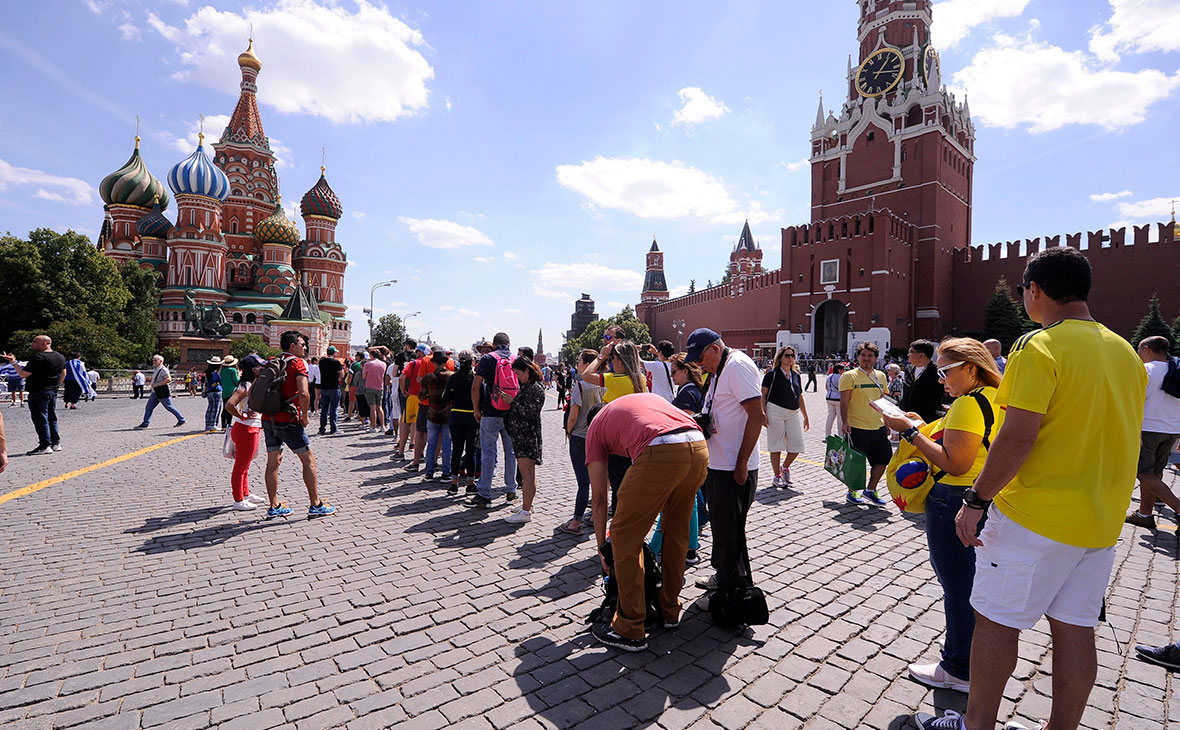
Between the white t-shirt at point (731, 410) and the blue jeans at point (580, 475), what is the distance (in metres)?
1.91

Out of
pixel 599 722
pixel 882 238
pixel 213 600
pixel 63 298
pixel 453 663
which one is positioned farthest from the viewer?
pixel 882 238

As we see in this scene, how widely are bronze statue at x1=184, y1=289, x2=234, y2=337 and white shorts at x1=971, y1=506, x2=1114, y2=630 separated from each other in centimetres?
5300

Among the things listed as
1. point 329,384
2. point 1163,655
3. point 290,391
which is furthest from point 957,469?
point 329,384

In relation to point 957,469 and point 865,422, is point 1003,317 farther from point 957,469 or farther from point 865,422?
point 957,469

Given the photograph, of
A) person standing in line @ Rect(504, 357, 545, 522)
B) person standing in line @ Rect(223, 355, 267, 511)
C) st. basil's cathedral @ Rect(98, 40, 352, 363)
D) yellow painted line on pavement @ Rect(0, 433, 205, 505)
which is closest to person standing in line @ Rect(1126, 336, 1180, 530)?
person standing in line @ Rect(504, 357, 545, 522)

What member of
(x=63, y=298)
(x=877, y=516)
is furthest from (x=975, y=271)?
(x=63, y=298)

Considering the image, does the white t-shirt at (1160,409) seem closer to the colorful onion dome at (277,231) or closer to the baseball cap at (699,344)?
the baseball cap at (699,344)

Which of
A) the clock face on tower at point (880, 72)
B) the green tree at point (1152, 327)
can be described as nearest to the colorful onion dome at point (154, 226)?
the clock face on tower at point (880, 72)

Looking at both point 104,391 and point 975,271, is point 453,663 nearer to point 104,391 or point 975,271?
point 104,391

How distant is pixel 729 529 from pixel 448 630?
181cm

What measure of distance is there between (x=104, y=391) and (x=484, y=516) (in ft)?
92.9

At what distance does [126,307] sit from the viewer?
41062 millimetres

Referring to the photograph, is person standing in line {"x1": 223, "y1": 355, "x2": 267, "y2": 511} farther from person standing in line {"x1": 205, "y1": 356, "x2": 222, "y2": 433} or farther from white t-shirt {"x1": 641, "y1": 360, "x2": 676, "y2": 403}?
person standing in line {"x1": 205, "y1": 356, "x2": 222, "y2": 433}

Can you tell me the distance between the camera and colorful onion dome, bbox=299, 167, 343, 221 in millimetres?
56656
